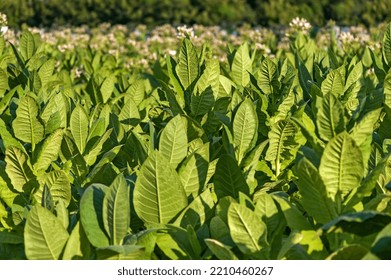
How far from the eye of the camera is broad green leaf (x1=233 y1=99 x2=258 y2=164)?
2271mm

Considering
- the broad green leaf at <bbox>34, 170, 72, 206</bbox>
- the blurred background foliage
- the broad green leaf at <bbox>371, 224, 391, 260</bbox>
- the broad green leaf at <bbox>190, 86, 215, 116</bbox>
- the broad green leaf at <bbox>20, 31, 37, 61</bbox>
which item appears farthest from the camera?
the blurred background foliage

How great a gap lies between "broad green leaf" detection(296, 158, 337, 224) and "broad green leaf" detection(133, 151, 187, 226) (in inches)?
12.8

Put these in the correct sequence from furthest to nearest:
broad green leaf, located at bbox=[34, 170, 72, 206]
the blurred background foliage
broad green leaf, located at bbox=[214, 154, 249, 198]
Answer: the blurred background foliage
broad green leaf, located at bbox=[34, 170, 72, 206]
broad green leaf, located at bbox=[214, 154, 249, 198]

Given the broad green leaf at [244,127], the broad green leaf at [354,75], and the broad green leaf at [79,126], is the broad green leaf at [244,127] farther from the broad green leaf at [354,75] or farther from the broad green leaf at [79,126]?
the broad green leaf at [354,75]

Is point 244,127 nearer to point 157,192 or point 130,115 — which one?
point 157,192

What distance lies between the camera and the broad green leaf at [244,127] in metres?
2.27

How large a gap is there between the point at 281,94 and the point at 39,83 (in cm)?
140

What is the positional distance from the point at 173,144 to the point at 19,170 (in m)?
0.62

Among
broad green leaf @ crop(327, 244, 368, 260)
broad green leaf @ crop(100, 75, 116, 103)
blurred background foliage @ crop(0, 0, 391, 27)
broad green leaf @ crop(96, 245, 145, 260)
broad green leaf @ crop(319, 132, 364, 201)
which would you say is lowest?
blurred background foliage @ crop(0, 0, 391, 27)

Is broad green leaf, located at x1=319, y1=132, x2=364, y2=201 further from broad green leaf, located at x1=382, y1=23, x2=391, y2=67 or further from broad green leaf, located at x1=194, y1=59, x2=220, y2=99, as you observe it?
broad green leaf, located at x1=382, y1=23, x2=391, y2=67

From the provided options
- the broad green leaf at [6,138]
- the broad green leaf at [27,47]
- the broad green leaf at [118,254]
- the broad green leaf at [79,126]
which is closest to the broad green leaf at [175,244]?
the broad green leaf at [118,254]

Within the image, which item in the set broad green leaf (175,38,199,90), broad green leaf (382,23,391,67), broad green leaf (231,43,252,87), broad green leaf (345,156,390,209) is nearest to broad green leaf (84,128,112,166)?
broad green leaf (175,38,199,90)
